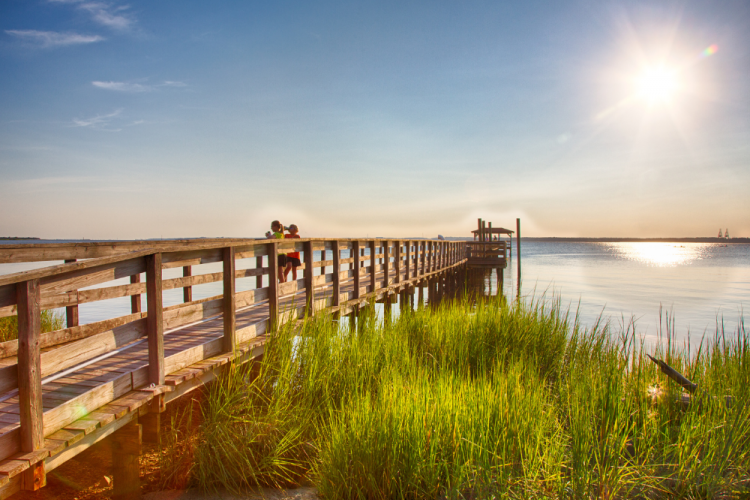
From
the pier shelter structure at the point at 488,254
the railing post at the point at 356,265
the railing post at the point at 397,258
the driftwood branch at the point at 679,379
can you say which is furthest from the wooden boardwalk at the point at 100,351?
the pier shelter structure at the point at 488,254

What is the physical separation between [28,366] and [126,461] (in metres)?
1.53

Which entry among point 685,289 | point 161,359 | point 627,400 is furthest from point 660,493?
point 685,289

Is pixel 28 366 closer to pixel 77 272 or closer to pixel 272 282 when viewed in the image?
pixel 77 272

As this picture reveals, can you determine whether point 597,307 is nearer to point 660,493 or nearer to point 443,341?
point 443,341

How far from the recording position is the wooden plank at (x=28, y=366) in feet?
9.12

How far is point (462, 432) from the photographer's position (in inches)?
142

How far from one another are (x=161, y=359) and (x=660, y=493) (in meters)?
4.20

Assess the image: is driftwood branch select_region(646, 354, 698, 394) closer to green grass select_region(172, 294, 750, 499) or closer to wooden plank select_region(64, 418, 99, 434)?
green grass select_region(172, 294, 750, 499)

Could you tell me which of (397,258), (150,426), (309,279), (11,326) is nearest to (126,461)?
(150,426)

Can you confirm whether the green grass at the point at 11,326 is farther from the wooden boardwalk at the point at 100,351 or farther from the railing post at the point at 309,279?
the railing post at the point at 309,279

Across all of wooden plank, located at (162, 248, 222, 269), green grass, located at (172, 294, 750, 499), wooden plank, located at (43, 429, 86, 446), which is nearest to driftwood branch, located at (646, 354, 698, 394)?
green grass, located at (172, 294, 750, 499)

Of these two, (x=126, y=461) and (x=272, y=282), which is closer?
(x=126, y=461)

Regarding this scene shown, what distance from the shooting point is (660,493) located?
3354 millimetres

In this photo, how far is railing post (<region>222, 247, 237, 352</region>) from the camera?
16.2ft
